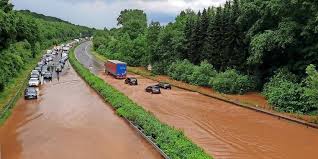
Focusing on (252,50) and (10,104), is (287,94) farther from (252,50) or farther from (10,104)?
(10,104)

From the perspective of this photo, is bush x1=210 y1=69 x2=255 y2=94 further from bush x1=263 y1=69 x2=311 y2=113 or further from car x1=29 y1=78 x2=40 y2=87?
car x1=29 y1=78 x2=40 y2=87

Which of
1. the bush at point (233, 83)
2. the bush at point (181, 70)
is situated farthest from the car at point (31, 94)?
the bush at point (181, 70)

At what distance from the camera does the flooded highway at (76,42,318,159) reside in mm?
28344

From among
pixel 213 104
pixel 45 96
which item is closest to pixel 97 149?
pixel 213 104

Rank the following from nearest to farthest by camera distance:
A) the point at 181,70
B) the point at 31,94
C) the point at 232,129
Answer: the point at 232,129 → the point at 31,94 → the point at 181,70

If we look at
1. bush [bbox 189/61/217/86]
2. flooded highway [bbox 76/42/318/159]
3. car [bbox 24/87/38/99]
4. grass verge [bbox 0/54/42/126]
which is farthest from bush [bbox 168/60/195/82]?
car [bbox 24/87/38/99]

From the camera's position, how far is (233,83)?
54.5 meters

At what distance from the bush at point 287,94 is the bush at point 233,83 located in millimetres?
5058

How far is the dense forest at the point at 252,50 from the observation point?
44.5 meters

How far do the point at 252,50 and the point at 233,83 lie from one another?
462 cm

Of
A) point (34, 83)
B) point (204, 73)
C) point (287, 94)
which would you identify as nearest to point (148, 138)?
point (287, 94)

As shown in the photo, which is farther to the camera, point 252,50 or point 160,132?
point 252,50

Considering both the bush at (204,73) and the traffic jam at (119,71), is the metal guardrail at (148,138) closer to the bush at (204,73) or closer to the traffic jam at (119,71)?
the bush at (204,73)

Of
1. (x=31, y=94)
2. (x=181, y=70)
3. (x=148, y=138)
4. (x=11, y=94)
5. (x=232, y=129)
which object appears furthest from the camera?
(x=181, y=70)
